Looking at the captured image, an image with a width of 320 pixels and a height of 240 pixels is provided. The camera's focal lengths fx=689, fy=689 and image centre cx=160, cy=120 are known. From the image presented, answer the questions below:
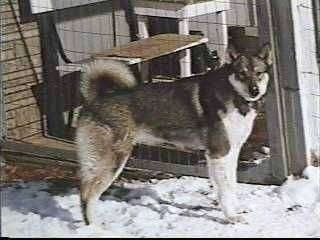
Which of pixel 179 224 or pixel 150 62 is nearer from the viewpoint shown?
pixel 179 224

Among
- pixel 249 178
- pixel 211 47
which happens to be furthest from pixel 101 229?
pixel 211 47

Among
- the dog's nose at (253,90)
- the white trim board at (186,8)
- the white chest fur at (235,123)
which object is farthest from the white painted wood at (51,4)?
the dog's nose at (253,90)

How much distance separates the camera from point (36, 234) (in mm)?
4066

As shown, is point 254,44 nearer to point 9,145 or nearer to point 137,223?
point 137,223

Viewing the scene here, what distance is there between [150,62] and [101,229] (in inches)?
85.1

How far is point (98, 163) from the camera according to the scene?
4.30 meters

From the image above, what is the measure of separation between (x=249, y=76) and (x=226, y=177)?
2.15 feet

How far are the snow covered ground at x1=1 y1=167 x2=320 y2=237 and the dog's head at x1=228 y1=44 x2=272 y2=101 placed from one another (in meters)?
0.79

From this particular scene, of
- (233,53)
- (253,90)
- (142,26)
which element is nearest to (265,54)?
(233,53)

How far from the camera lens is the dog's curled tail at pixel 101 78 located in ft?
14.3

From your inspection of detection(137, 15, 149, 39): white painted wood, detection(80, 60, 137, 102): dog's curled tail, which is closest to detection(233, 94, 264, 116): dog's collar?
detection(80, 60, 137, 102): dog's curled tail

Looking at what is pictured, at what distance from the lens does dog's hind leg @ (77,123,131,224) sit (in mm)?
4270

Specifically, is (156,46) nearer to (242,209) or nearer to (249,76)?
(249,76)

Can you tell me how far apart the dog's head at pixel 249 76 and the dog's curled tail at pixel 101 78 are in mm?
715
